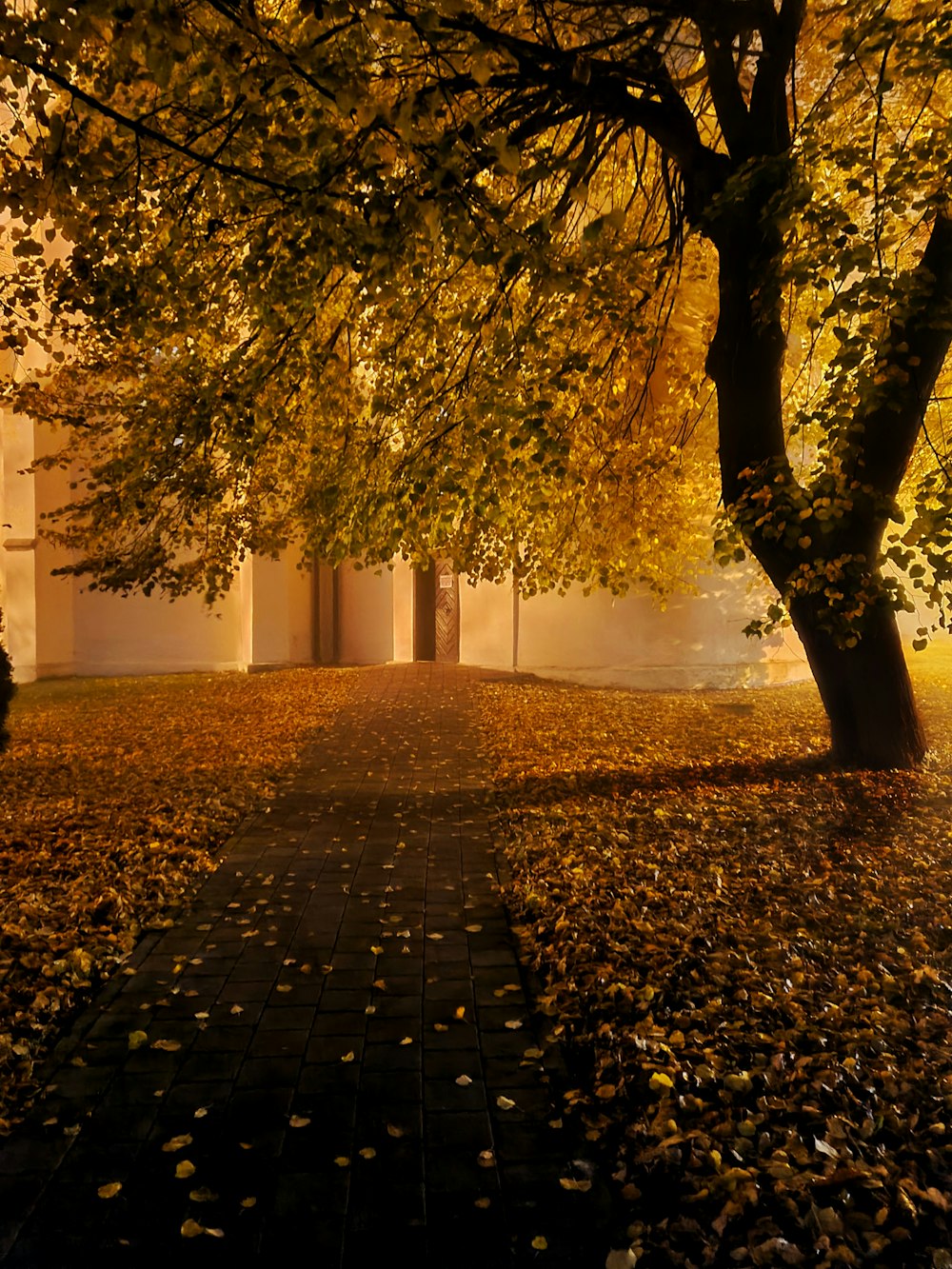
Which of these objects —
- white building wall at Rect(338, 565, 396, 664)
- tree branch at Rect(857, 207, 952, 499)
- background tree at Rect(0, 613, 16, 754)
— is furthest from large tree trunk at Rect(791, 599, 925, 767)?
white building wall at Rect(338, 565, 396, 664)

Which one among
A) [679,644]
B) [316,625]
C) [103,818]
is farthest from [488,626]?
[103,818]

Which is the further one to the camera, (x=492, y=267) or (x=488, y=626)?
(x=488, y=626)

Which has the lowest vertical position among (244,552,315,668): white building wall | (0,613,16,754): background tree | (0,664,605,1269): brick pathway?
(0,664,605,1269): brick pathway

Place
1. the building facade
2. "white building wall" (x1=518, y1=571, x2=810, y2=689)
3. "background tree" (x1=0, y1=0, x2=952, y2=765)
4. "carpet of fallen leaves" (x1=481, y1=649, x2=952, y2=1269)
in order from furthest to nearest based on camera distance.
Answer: the building facade < "white building wall" (x1=518, y1=571, x2=810, y2=689) < "background tree" (x1=0, y1=0, x2=952, y2=765) < "carpet of fallen leaves" (x1=481, y1=649, x2=952, y2=1269)

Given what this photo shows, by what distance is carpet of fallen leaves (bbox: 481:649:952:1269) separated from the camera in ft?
8.84

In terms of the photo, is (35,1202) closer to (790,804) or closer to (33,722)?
(790,804)

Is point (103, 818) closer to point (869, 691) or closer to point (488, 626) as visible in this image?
point (869, 691)

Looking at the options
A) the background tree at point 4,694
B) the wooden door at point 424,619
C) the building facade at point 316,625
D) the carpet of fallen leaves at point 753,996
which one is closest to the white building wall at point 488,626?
the building facade at point 316,625

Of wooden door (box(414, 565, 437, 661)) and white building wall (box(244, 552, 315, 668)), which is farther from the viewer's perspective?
wooden door (box(414, 565, 437, 661))

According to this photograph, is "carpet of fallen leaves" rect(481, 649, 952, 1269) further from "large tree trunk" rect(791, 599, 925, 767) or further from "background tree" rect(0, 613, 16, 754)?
"background tree" rect(0, 613, 16, 754)

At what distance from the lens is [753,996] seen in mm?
4035

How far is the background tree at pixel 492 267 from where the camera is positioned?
5172 mm

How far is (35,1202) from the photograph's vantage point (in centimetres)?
271

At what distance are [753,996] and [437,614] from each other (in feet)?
63.9
